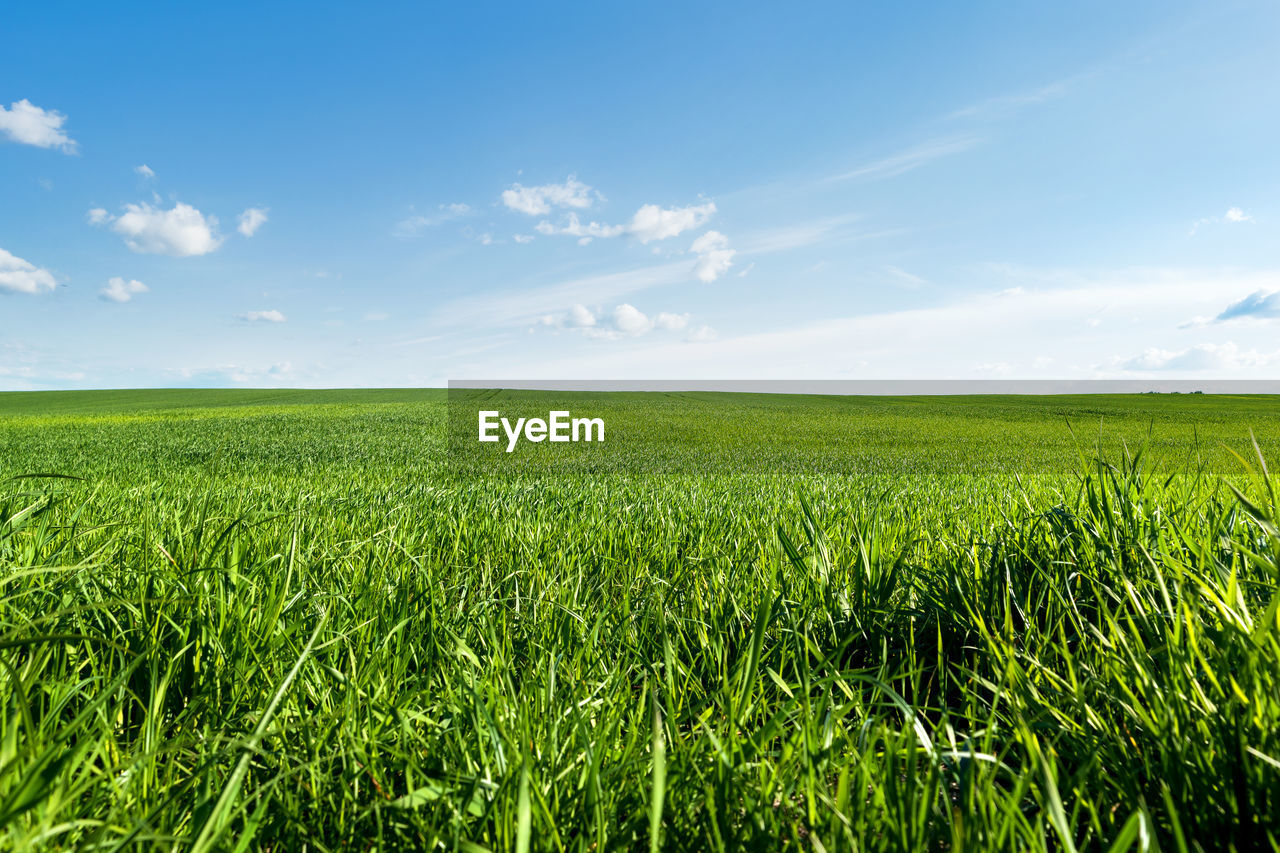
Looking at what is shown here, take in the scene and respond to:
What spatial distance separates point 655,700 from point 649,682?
35.1 inches

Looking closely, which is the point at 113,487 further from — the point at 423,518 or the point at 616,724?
the point at 616,724

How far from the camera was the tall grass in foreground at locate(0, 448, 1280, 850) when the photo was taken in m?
1.12

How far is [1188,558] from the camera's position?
7.29ft

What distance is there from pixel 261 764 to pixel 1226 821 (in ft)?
6.46

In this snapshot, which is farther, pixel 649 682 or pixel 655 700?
pixel 649 682

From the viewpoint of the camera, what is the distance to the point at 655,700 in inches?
44.3

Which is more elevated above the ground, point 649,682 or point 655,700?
point 655,700

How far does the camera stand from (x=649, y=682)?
77.2 inches

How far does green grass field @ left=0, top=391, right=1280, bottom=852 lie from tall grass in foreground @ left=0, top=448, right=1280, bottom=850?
1cm

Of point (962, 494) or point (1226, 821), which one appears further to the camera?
point (962, 494)

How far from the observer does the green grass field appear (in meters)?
1.13

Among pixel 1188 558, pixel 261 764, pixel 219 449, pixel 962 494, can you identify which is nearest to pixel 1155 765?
pixel 1188 558

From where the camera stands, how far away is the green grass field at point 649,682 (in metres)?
1.13

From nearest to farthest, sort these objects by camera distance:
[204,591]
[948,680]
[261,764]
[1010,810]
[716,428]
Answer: [1010,810]
[261,764]
[204,591]
[948,680]
[716,428]
